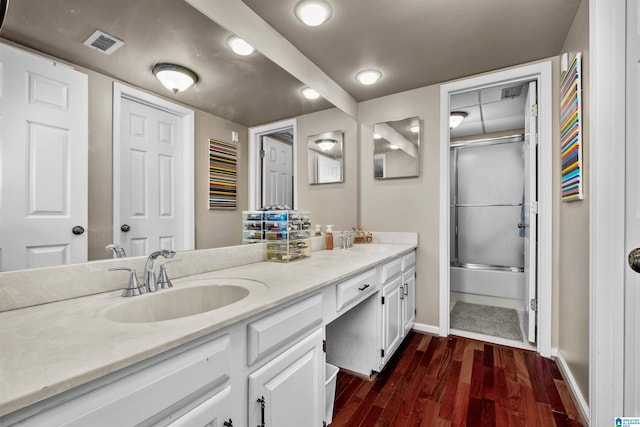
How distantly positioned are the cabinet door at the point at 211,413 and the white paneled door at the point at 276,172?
1.12m

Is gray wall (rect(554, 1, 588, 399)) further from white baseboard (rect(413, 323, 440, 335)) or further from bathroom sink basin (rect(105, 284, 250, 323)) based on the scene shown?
bathroom sink basin (rect(105, 284, 250, 323))

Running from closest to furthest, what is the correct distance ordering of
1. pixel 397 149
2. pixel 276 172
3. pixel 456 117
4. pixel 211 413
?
pixel 211 413, pixel 276 172, pixel 397 149, pixel 456 117

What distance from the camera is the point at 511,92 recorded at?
2820mm

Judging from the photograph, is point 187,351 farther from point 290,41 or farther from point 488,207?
point 488,207

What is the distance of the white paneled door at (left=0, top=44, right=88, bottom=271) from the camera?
2.76ft

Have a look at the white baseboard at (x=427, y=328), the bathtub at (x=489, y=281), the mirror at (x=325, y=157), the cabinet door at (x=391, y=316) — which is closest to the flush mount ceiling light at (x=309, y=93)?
the mirror at (x=325, y=157)

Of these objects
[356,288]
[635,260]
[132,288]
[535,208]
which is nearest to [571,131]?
[535,208]

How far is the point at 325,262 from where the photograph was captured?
167cm

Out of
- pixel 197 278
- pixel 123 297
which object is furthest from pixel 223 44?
pixel 123 297

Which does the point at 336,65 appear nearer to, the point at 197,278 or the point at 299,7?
the point at 299,7

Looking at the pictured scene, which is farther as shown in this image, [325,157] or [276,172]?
[325,157]

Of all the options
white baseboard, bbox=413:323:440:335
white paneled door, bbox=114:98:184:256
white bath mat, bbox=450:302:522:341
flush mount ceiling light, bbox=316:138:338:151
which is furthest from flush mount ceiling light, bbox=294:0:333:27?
white bath mat, bbox=450:302:522:341

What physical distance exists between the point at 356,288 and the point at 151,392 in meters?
1.05

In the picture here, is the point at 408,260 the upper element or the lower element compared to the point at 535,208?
lower
